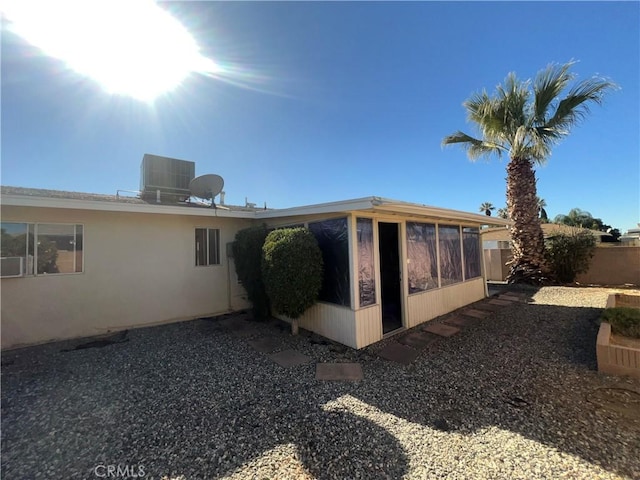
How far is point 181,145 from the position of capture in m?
8.35

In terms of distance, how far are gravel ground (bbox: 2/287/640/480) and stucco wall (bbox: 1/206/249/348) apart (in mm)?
746

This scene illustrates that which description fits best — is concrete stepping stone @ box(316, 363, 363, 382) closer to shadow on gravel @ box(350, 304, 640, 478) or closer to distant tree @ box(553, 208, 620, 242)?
shadow on gravel @ box(350, 304, 640, 478)

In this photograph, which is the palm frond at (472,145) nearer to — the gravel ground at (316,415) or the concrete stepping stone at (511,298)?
the concrete stepping stone at (511,298)

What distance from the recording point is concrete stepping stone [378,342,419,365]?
14.8 ft

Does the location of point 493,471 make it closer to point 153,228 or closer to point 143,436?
point 143,436

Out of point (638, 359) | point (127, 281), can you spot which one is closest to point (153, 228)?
point (127, 281)

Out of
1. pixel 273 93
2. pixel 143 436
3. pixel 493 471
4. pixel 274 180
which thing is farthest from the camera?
pixel 274 180

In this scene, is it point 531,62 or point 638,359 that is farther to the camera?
point 531,62

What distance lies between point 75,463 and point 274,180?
405 inches

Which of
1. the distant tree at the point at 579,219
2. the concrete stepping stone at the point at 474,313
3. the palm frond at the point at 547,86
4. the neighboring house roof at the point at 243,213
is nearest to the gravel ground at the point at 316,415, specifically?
the concrete stepping stone at the point at 474,313

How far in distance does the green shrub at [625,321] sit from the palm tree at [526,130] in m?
6.25

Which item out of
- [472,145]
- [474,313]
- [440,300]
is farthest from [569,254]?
[440,300]

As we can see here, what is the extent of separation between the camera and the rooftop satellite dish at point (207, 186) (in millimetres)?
7712

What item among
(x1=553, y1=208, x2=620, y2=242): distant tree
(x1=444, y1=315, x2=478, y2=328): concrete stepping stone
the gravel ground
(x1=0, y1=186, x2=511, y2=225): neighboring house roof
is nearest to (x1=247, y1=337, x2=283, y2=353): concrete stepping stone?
the gravel ground
